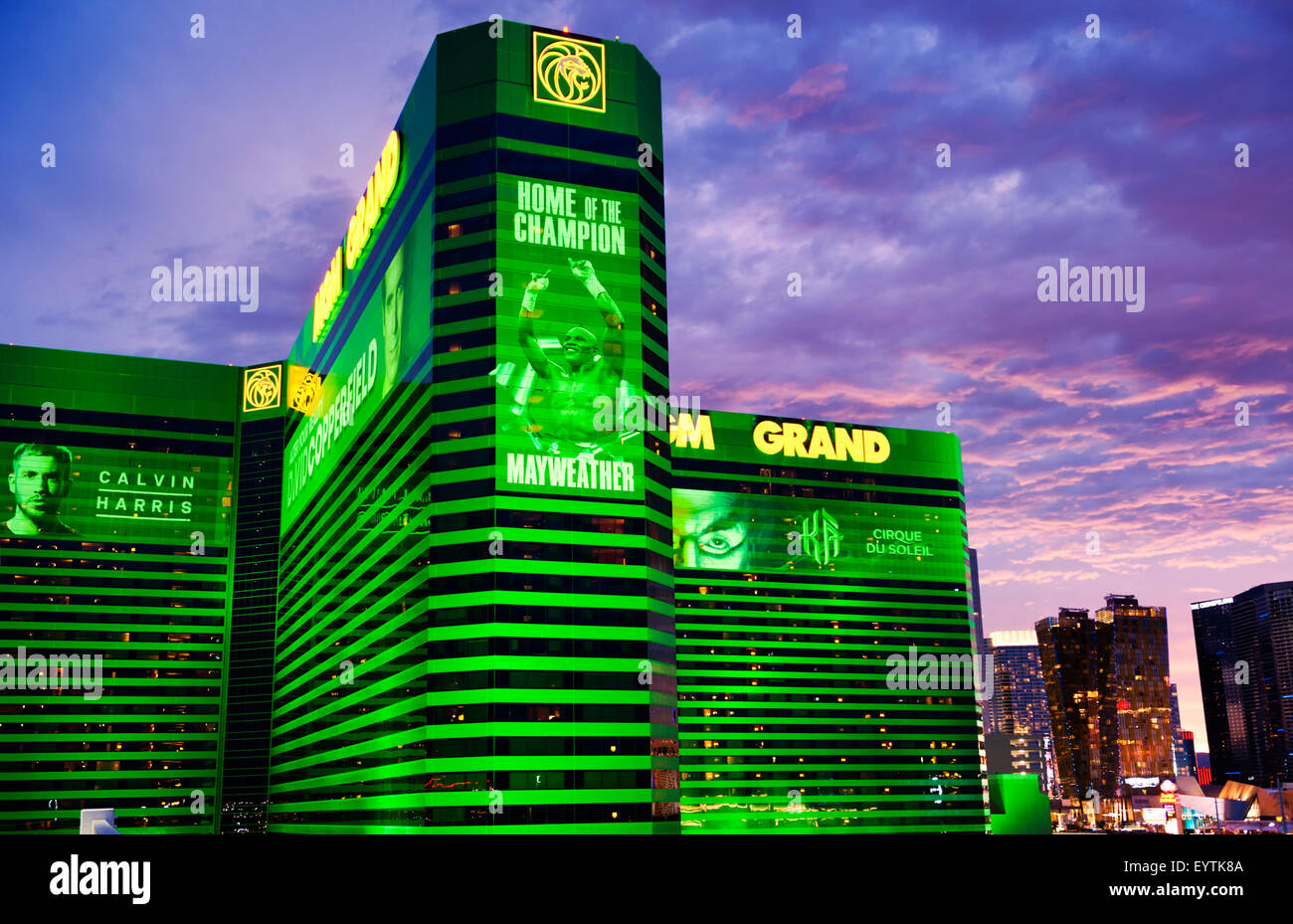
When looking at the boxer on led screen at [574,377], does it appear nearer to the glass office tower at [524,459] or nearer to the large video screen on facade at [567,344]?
the large video screen on facade at [567,344]

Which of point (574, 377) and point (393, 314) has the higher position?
point (393, 314)

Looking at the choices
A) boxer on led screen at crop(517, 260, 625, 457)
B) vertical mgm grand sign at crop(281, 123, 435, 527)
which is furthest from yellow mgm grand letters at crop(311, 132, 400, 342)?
boxer on led screen at crop(517, 260, 625, 457)

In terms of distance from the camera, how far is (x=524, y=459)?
126812mm

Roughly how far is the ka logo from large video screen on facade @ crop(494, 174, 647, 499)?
10704 mm

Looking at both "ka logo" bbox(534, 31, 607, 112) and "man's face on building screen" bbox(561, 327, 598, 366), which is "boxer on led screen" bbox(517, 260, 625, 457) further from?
"ka logo" bbox(534, 31, 607, 112)

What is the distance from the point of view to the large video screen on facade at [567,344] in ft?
418

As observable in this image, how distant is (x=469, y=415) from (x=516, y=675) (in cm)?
2882

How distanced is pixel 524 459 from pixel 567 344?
46.2 feet

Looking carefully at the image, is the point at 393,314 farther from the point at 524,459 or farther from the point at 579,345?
the point at 524,459

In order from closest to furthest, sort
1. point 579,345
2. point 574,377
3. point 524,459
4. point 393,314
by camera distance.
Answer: point 524,459
point 574,377
point 579,345
point 393,314

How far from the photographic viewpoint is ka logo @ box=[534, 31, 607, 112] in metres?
135

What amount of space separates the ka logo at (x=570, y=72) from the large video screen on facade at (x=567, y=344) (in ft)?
35.1

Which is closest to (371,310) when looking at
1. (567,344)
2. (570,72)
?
(567,344)
